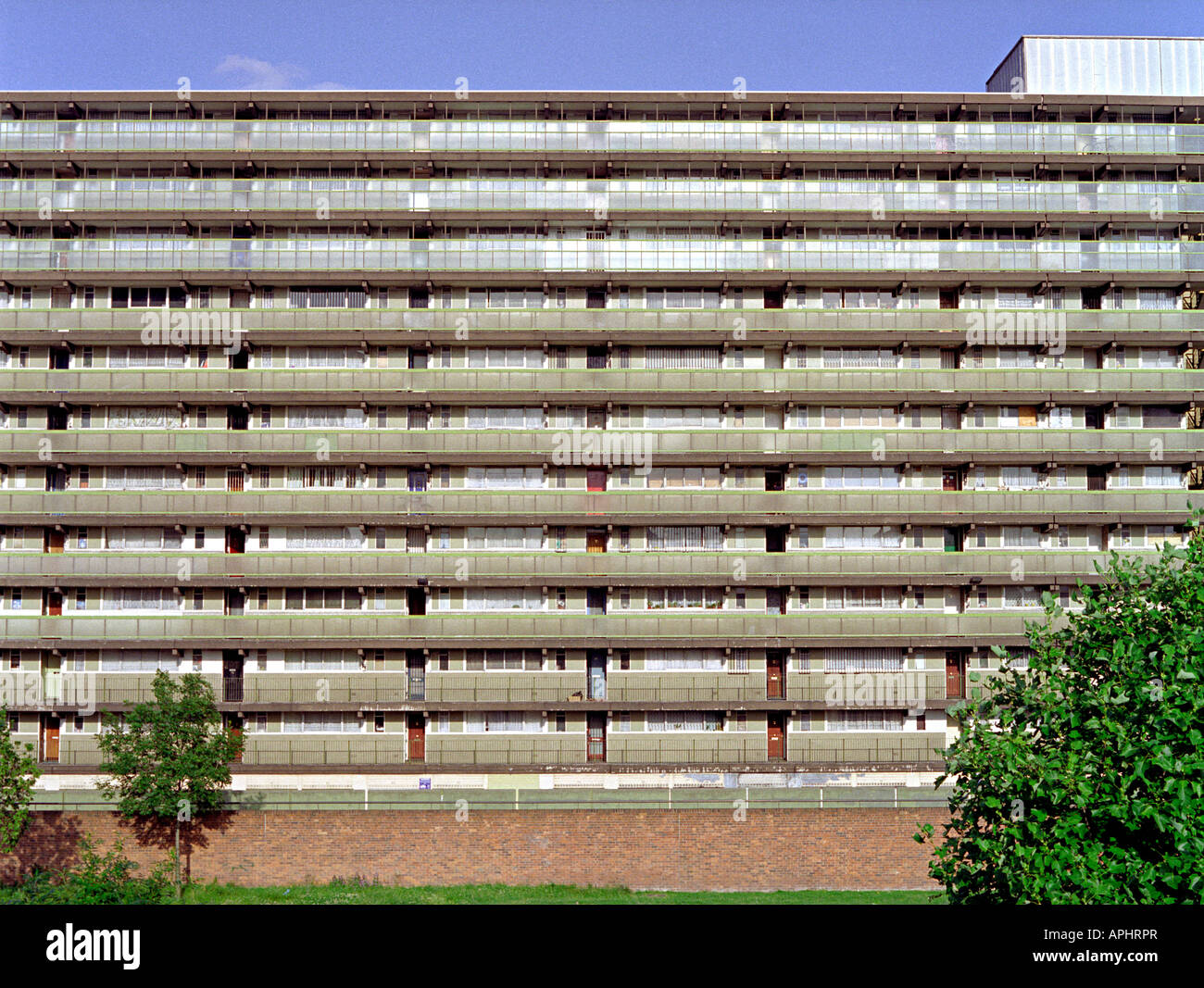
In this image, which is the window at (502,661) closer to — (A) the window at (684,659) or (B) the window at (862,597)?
(A) the window at (684,659)

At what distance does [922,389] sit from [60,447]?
38.2 meters

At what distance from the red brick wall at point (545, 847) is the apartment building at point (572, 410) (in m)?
5.32

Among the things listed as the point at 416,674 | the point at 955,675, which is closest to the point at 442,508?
the point at 416,674

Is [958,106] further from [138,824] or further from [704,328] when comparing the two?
[138,824]

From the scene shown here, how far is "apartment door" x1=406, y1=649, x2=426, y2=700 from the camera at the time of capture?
42.7 meters

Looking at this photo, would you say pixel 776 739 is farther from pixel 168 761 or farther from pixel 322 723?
pixel 168 761

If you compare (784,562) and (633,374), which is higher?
(633,374)

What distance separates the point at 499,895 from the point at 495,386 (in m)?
20.9

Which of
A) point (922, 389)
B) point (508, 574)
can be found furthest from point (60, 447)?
point (922, 389)

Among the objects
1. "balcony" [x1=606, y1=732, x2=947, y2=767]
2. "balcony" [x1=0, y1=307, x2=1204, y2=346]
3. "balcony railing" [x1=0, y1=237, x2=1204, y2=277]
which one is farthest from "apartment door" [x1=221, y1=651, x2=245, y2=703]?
"balcony railing" [x1=0, y1=237, x2=1204, y2=277]

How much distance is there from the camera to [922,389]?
4388cm

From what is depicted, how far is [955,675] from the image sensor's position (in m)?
43.8

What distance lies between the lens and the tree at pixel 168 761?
35094 millimetres

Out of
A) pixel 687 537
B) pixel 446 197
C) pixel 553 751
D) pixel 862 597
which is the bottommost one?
pixel 553 751
